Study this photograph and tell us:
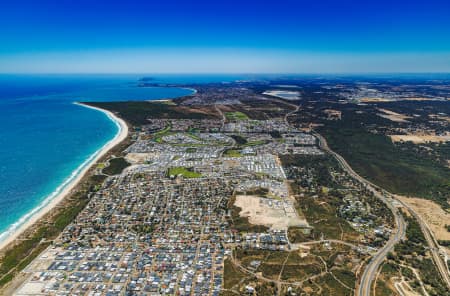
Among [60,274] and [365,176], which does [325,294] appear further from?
[365,176]

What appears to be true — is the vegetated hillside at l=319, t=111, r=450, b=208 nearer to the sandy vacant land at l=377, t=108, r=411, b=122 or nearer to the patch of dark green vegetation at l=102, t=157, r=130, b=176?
the sandy vacant land at l=377, t=108, r=411, b=122

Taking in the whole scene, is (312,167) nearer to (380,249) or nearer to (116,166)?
(380,249)

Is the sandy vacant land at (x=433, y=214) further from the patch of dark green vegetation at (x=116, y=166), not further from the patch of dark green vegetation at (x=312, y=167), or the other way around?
the patch of dark green vegetation at (x=116, y=166)

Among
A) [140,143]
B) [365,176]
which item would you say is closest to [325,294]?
[365,176]

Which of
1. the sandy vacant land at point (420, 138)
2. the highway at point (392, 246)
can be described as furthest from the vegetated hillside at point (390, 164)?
the highway at point (392, 246)

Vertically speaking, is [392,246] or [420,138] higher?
[420,138]

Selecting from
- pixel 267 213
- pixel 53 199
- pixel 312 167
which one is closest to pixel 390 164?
pixel 312 167
